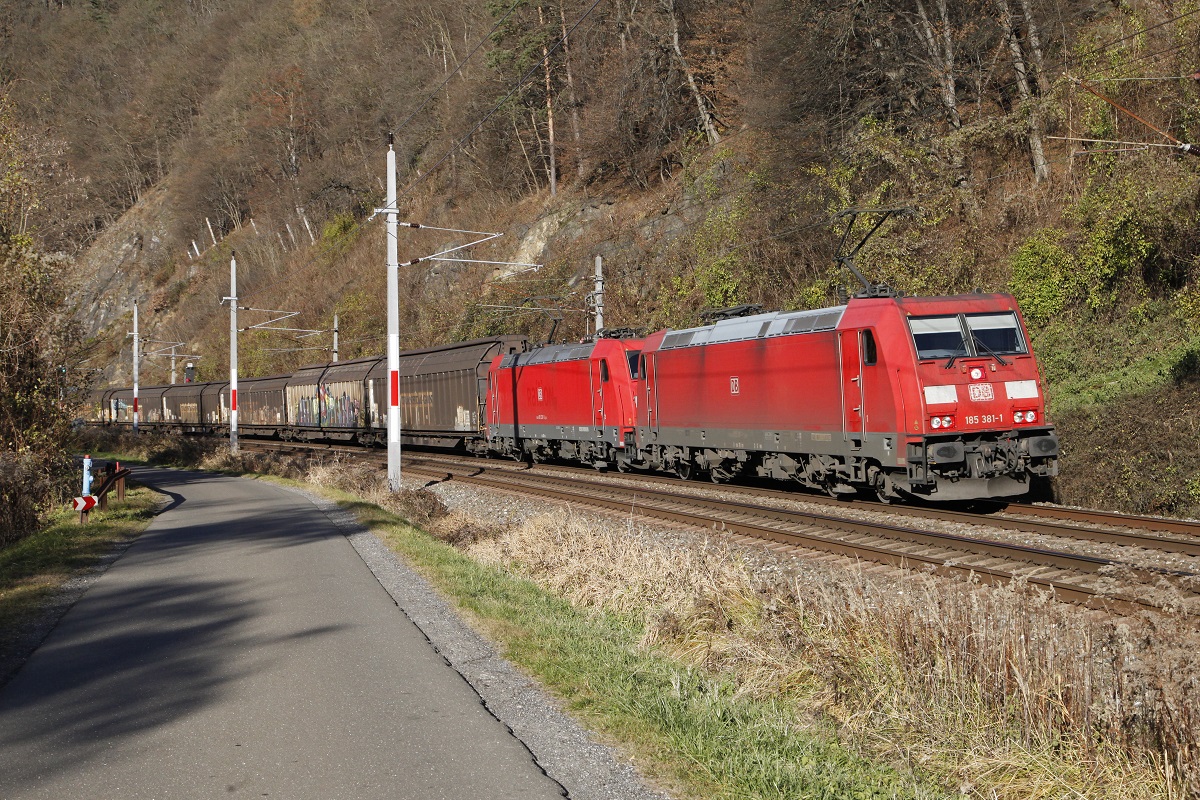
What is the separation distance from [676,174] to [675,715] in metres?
42.1

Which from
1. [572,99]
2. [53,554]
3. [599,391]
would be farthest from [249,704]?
[572,99]

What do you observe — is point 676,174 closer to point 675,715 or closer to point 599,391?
point 599,391

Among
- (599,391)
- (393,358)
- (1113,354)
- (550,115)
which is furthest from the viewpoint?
(550,115)

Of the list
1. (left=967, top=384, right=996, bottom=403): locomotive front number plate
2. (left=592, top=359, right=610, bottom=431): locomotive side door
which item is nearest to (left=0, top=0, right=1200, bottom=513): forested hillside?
(left=967, top=384, right=996, bottom=403): locomotive front number plate

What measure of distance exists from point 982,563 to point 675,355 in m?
11.0

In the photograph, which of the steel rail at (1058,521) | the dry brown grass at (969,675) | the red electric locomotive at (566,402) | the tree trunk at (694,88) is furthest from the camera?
the tree trunk at (694,88)

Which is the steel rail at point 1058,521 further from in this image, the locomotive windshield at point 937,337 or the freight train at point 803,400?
the locomotive windshield at point 937,337

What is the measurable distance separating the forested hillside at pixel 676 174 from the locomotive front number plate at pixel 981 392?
3.15 meters

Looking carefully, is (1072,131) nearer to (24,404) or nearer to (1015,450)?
(1015,450)

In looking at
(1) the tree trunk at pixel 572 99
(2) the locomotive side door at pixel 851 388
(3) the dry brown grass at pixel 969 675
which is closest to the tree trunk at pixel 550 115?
(1) the tree trunk at pixel 572 99

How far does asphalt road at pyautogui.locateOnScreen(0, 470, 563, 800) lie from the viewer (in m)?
5.20

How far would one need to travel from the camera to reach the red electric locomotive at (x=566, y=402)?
23.8 metres

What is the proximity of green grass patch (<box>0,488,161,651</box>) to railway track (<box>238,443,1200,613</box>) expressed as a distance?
7.78 meters

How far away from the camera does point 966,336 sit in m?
14.9
